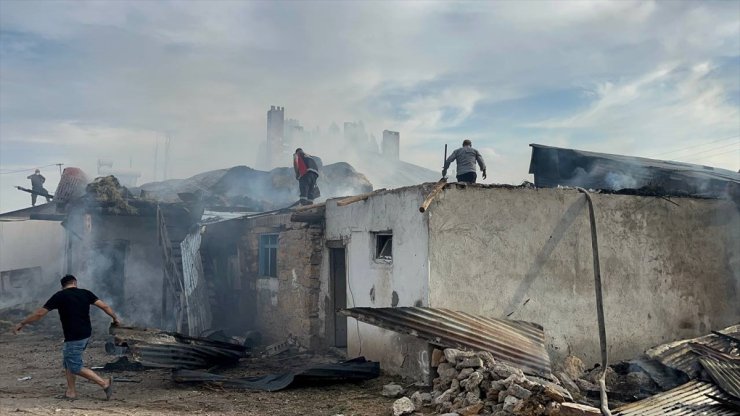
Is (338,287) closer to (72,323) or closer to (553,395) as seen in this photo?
(72,323)

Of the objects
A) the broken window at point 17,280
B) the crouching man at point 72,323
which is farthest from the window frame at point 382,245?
the broken window at point 17,280

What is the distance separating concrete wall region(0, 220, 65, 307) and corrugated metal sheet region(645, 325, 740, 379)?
62.8 ft

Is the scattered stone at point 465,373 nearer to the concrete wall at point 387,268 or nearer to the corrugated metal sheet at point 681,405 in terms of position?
the concrete wall at point 387,268

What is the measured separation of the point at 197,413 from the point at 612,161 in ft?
31.5

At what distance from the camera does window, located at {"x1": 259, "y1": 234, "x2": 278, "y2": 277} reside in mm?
13336

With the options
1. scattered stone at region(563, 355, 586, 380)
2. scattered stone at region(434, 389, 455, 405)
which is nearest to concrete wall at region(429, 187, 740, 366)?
scattered stone at region(563, 355, 586, 380)

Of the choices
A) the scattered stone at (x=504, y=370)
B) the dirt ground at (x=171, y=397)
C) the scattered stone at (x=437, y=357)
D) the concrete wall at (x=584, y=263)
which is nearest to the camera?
the scattered stone at (x=504, y=370)

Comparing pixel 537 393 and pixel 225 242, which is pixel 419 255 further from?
pixel 225 242

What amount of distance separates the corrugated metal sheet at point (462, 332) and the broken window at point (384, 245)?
1656 millimetres

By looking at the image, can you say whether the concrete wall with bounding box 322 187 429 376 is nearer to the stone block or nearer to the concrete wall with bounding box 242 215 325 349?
the concrete wall with bounding box 242 215 325 349

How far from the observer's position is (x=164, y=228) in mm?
15188

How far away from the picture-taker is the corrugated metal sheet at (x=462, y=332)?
7629 mm

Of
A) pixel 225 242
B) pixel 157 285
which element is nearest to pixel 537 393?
pixel 225 242

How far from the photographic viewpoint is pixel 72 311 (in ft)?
24.6
